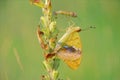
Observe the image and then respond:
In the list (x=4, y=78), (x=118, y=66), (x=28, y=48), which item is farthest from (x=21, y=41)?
(x=118, y=66)

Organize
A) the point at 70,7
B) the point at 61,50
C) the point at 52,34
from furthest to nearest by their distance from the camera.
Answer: the point at 70,7
the point at 61,50
the point at 52,34

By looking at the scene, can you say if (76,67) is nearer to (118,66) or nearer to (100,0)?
(118,66)

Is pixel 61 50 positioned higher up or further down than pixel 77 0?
further down
